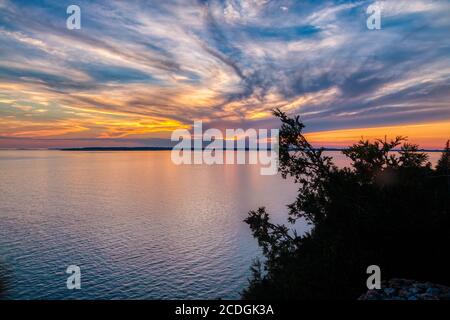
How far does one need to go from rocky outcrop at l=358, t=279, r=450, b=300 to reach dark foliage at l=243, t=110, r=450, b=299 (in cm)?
321

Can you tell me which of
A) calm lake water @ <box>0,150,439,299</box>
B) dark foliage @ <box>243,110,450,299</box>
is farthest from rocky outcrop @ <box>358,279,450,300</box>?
calm lake water @ <box>0,150,439,299</box>

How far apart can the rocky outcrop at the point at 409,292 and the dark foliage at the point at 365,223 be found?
321cm

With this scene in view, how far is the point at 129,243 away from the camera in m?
61.3

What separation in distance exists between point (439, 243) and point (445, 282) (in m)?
2.08

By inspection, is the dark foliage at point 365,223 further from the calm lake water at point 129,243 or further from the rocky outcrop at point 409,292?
the calm lake water at point 129,243

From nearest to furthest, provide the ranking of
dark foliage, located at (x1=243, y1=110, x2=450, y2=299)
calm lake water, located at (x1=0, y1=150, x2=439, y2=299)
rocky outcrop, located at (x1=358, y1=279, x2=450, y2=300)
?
rocky outcrop, located at (x1=358, y1=279, x2=450, y2=300) < dark foliage, located at (x1=243, y1=110, x2=450, y2=299) < calm lake water, located at (x1=0, y1=150, x2=439, y2=299)

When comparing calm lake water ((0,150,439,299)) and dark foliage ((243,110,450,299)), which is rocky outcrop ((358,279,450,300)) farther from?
calm lake water ((0,150,439,299))

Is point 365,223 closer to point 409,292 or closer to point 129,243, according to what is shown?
point 409,292

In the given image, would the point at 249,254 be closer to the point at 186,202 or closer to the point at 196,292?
the point at 196,292

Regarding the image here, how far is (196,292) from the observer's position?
44125mm

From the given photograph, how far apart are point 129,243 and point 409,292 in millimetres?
57344

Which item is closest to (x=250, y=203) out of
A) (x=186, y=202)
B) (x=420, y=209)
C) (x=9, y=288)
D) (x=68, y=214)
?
(x=186, y=202)

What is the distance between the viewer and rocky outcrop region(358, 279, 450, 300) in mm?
10135

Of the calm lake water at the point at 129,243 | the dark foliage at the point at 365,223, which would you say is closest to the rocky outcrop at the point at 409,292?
the dark foliage at the point at 365,223
